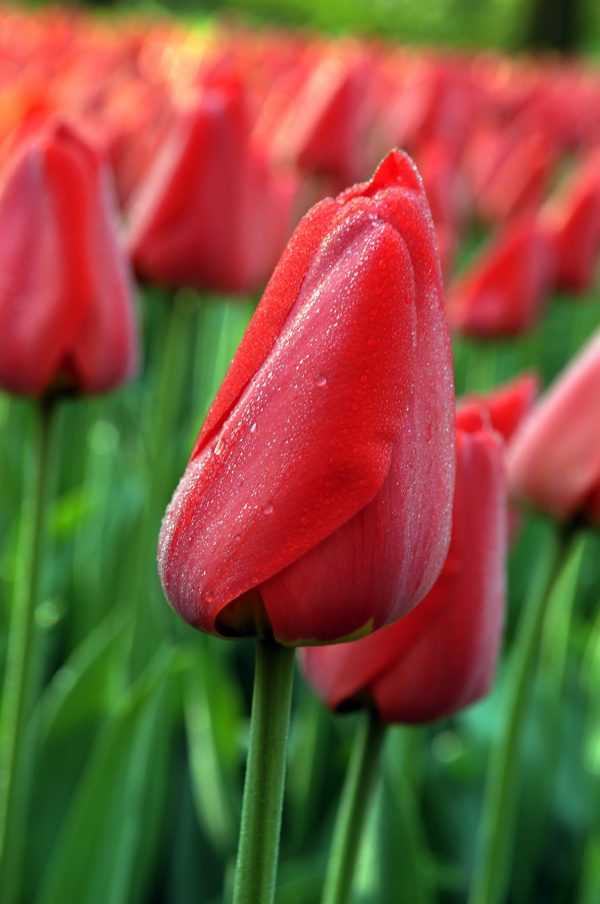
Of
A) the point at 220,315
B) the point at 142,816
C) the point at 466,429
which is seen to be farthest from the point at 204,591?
the point at 220,315

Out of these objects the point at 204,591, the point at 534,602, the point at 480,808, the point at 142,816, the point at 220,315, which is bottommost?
the point at 480,808

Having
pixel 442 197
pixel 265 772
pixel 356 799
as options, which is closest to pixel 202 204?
pixel 442 197

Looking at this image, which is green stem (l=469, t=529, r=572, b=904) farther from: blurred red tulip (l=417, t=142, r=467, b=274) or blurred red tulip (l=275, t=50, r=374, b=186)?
blurred red tulip (l=275, t=50, r=374, b=186)

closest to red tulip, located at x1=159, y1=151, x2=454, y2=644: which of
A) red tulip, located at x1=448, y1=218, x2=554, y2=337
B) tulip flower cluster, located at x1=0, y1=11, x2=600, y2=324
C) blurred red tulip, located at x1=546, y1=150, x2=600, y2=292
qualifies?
tulip flower cluster, located at x1=0, y1=11, x2=600, y2=324

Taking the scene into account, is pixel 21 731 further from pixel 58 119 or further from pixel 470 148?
pixel 470 148

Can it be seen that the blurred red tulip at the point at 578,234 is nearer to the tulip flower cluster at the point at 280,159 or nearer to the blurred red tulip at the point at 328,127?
the tulip flower cluster at the point at 280,159

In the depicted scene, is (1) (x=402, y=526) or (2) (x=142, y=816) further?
(2) (x=142, y=816)

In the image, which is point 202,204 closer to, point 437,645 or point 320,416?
point 437,645
